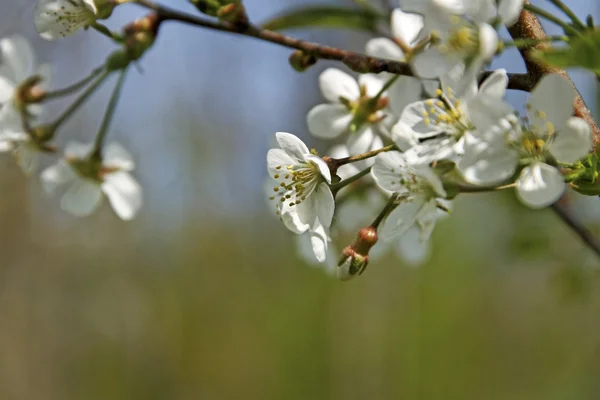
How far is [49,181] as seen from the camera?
74cm

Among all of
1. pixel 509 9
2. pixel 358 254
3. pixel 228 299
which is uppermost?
pixel 509 9

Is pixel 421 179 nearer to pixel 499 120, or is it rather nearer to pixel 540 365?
pixel 499 120

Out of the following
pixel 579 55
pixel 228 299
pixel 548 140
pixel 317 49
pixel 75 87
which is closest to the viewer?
pixel 579 55

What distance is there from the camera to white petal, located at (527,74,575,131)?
350mm

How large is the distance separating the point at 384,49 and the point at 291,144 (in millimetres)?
201

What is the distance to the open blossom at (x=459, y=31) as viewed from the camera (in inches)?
14.4

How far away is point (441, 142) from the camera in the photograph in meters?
0.44

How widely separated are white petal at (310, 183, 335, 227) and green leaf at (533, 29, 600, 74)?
0.20m

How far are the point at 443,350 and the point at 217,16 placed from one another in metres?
3.32

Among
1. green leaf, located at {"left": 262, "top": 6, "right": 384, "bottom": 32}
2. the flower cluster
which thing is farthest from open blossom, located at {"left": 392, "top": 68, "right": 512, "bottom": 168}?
green leaf, located at {"left": 262, "top": 6, "right": 384, "bottom": 32}

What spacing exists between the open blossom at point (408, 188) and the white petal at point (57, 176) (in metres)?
0.44

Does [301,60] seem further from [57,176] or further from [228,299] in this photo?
[228,299]

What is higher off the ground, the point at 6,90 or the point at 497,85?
the point at 497,85

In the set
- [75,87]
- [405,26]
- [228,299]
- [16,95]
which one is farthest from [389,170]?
[228,299]
